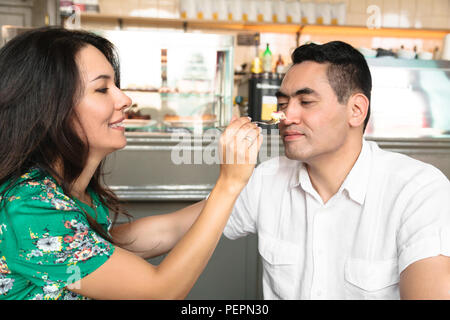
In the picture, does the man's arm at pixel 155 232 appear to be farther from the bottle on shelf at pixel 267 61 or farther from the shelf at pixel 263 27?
the shelf at pixel 263 27

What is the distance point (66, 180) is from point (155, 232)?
17.4 inches

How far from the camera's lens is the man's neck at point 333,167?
4.95 ft

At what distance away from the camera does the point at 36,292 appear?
1033mm

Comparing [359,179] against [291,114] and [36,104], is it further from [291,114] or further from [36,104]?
[36,104]

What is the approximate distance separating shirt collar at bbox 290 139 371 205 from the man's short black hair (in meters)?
0.21

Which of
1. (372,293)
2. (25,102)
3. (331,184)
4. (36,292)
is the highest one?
(25,102)

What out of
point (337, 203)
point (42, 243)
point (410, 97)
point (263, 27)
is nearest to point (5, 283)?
point (42, 243)

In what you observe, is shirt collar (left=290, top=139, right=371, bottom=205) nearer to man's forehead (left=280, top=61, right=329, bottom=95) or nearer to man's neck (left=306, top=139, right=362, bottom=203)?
man's neck (left=306, top=139, right=362, bottom=203)

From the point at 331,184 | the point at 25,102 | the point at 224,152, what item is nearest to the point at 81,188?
the point at 25,102

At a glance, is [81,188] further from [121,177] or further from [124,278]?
[121,177]

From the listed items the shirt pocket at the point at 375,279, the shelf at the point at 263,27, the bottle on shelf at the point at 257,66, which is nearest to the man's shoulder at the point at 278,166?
the shirt pocket at the point at 375,279

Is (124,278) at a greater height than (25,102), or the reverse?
(25,102)

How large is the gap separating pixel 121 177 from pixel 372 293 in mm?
1548

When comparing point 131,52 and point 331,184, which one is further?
point 131,52
